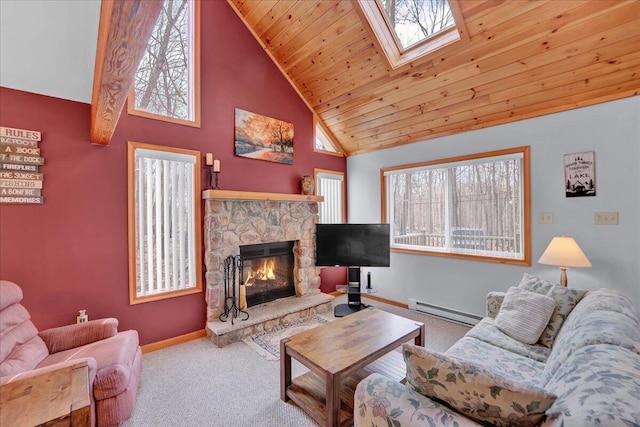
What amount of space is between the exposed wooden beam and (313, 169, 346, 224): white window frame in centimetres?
303

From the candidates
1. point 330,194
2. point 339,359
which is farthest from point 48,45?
point 330,194

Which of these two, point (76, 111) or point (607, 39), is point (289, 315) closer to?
point (76, 111)

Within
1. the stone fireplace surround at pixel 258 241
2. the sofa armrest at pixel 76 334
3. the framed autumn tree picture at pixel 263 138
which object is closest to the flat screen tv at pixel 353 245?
the stone fireplace surround at pixel 258 241

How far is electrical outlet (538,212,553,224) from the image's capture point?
9.64ft

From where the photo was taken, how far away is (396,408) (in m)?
1.14

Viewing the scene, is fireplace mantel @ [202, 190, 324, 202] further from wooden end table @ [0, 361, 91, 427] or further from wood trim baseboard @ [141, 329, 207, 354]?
wooden end table @ [0, 361, 91, 427]

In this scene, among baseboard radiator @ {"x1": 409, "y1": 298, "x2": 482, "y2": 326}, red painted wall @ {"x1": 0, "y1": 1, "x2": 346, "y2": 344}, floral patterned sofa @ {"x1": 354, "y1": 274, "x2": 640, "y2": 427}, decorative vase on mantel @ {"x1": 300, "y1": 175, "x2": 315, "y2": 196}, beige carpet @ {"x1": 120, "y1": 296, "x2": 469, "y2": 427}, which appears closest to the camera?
floral patterned sofa @ {"x1": 354, "y1": 274, "x2": 640, "y2": 427}

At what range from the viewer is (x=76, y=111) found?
8.30 ft

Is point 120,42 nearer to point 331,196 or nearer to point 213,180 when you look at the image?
point 213,180

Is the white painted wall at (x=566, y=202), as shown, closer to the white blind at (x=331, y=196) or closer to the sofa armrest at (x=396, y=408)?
the white blind at (x=331, y=196)

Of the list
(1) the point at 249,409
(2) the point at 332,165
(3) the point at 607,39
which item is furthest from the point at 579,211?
(1) the point at 249,409

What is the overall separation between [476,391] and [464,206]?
9.91 feet

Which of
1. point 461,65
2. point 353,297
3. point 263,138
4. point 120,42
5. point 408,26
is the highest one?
point 408,26

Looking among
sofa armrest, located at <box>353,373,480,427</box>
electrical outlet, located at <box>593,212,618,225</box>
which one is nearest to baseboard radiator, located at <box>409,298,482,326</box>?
electrical outlet, located at <box>593,212,618,225</box>
